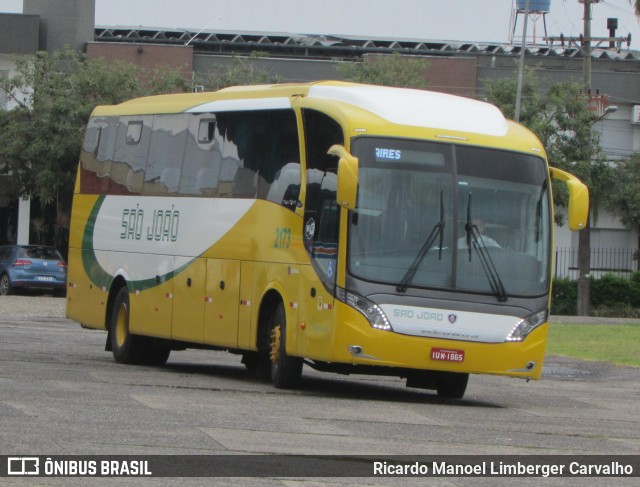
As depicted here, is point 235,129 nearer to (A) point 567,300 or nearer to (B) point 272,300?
(B) point 272,300

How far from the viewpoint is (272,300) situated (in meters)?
16.8

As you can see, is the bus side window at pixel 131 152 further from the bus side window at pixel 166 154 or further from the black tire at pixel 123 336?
the black tire at pixel 123 336

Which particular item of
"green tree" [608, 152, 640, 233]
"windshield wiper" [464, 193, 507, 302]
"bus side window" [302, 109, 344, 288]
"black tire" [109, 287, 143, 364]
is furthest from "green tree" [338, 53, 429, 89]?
"windshield wiper" [464, 193, 507, 302]

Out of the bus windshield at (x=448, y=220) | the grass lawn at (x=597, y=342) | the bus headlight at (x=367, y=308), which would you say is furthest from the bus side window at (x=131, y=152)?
the grass lawn at (x=597, y=342)

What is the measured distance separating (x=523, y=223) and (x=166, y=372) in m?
5.53

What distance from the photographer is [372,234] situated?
15164 mm

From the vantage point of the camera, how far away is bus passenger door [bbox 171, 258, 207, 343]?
1827 cm

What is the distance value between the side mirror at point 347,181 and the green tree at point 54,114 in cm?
3155

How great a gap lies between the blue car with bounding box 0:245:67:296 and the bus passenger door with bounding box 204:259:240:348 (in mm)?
24688

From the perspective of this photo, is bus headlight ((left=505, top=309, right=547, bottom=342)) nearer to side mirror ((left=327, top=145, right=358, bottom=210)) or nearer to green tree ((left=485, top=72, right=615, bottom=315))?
side mirror ((left=327, top=145, right=358, bottom=210))

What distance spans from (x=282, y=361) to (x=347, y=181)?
2668 mm

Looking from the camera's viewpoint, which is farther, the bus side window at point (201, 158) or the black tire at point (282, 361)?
the bus side window at point (201, 158)

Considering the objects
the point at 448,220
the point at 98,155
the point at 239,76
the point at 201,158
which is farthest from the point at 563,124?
the point at 448,220

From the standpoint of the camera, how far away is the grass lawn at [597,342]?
26156 mm
